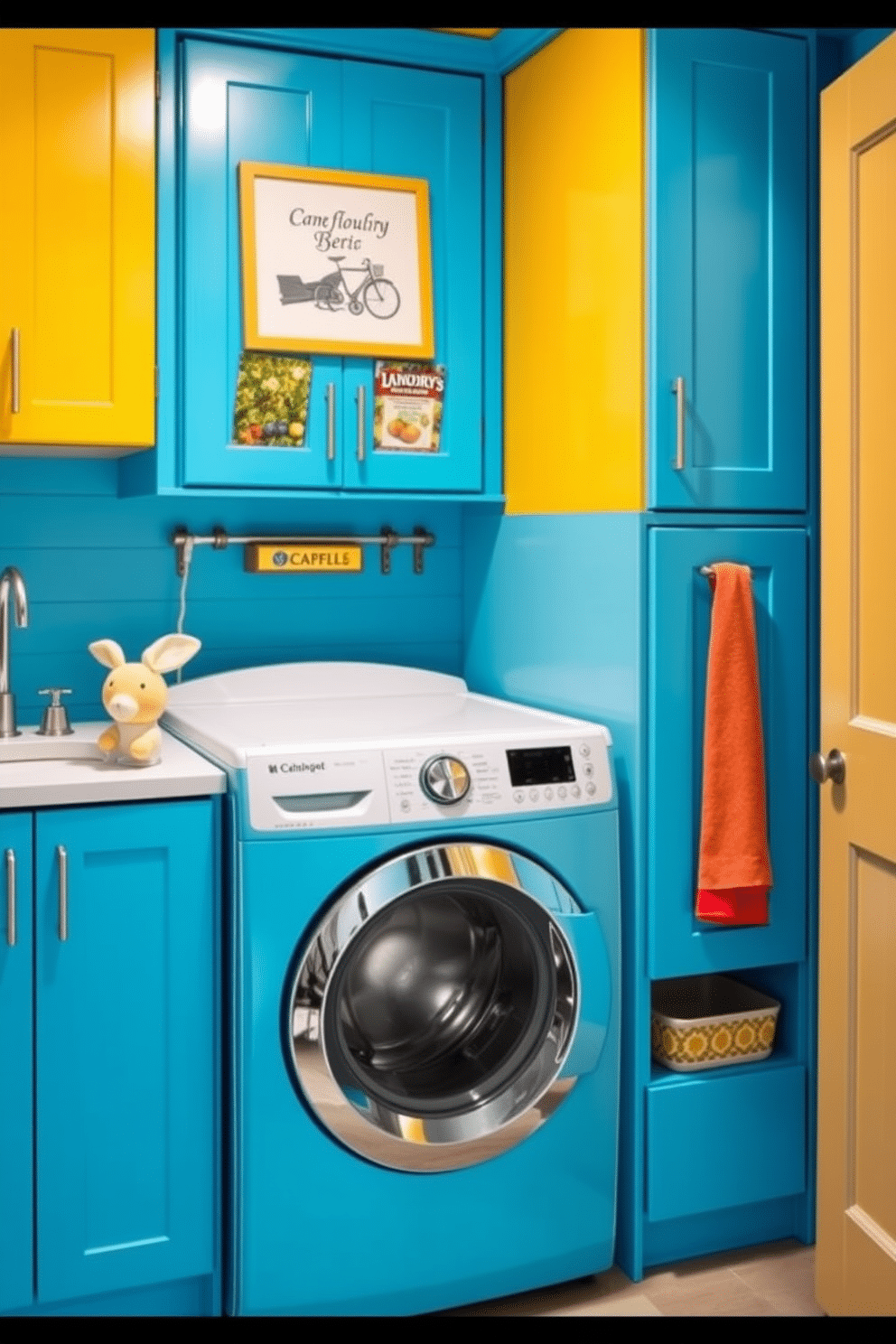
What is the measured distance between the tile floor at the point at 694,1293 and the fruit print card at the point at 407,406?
5.35ft

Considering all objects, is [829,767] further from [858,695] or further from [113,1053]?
[113,1053]

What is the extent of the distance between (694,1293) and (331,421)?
176 centimetres

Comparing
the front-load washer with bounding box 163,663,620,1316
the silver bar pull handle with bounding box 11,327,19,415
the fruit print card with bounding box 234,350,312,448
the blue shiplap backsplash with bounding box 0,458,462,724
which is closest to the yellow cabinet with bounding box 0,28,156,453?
the silver bar pull handle with bounding box 11,327,19,415

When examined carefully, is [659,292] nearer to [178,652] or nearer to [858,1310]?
[178,652]

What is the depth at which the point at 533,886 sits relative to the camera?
235 centimetres

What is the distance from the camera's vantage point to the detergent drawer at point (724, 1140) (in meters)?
2.50

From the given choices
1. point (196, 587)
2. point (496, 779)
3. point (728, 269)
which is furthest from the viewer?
Result: point (196, 587)

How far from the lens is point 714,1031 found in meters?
2.56

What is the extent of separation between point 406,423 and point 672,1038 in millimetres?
1310

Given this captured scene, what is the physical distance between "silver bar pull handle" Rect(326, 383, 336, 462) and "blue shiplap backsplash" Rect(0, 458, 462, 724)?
0.89ft

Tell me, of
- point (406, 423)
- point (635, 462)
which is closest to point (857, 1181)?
point (635, 462)

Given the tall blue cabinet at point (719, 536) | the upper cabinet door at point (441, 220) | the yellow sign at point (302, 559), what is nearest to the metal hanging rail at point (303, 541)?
the yellow sign at point (302, 559)

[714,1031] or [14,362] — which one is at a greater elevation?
[14,362]

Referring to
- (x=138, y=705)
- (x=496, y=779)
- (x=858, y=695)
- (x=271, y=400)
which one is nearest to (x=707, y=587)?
(x=858, y=695)
